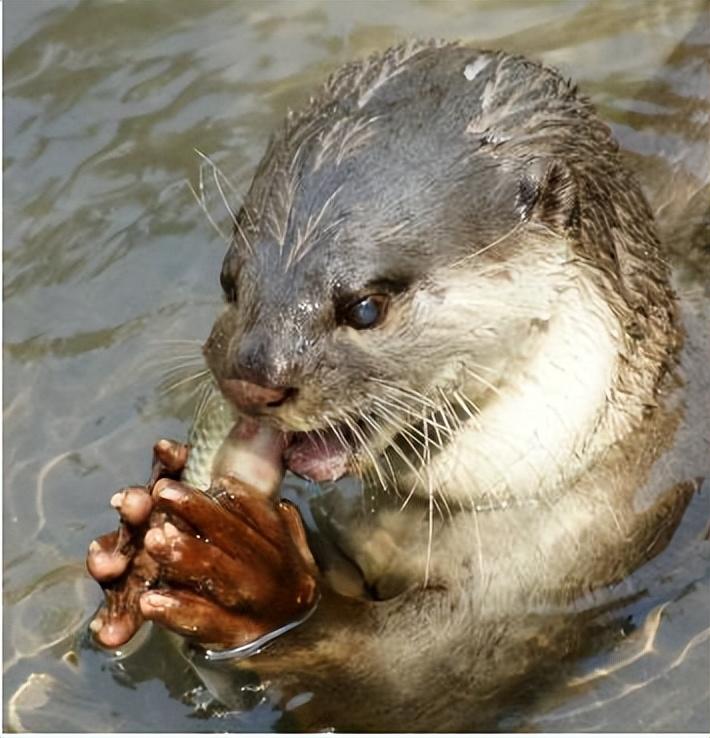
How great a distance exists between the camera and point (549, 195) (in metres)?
2.66

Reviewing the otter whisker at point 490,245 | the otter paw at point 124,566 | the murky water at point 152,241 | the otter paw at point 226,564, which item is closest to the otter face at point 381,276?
the otter whisker at point 490,245

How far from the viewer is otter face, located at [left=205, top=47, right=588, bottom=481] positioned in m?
2.51

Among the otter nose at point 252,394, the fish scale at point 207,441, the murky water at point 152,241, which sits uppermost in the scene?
the otter nose at point 252,394

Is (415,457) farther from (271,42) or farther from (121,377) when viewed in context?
(271,42)

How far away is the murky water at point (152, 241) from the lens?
322cm

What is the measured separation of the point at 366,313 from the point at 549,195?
1.25 ft

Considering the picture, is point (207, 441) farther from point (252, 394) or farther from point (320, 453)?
point (252, 394)

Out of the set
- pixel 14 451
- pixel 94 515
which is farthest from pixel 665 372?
pixel 14 451

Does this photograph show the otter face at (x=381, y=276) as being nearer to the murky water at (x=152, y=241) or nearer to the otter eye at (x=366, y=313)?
the otter eye at (x=366, y=313)

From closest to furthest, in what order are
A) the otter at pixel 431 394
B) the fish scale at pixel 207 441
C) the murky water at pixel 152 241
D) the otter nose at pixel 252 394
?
1. the otter nose at pixel 252 394
2. the otter at pixel 431 394
3. the fish scale at pixel 207 441
4. the murky water at pixel 152 241

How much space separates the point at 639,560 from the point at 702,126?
118 cm

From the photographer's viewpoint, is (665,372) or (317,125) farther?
(665,372)

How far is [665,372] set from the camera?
3014 millimetres

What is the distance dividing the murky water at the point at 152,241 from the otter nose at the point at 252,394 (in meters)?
0.88
